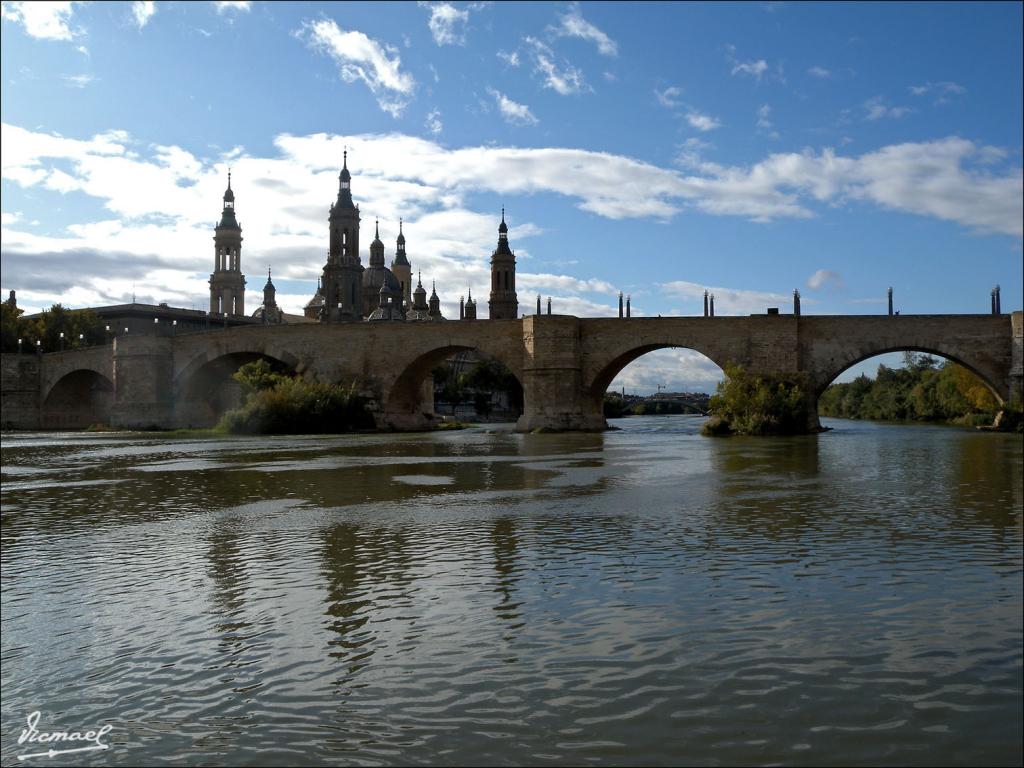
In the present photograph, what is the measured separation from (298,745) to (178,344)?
4686 centimetres

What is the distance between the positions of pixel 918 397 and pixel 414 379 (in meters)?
30.6

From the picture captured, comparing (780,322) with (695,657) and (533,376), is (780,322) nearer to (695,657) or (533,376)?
(533,376)

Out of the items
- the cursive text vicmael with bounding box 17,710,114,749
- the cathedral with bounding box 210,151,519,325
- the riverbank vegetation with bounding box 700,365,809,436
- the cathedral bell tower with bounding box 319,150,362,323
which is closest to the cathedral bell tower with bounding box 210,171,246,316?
the cathedral with bounding box 210,151,519,325

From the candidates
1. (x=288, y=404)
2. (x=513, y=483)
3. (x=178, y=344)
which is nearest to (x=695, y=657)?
(x=513, y=483)

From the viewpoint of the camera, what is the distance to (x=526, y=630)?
19.8 ft

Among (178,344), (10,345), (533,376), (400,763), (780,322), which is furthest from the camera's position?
(10,345)

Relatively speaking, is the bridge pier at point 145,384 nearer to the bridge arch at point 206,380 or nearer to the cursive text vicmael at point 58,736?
the bridge arch at point 206,380

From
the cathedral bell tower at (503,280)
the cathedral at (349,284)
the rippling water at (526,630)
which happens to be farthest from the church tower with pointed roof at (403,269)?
the rippling water at (526,630)

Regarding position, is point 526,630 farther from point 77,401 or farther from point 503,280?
point 503,280

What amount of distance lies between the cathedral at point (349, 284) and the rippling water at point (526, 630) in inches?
1771

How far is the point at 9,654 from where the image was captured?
19.3ft

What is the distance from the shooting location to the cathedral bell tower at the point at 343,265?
68.9 meters

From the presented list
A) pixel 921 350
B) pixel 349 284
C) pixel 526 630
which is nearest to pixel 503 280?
pixel 349 284

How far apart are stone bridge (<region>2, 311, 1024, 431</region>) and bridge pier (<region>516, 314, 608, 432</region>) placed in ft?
0.14
